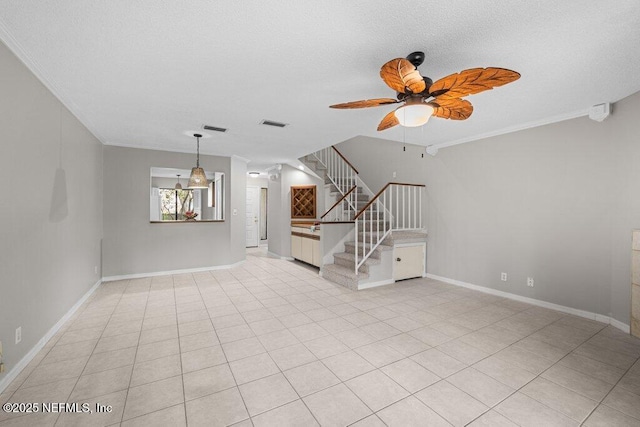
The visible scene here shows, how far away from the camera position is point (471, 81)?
1.77 meters

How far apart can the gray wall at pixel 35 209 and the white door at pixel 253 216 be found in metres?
5.75

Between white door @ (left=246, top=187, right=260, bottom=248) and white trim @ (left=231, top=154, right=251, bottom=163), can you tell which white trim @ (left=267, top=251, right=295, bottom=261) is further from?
white trim @ (left=231, top=154, right=251, bottom=163)

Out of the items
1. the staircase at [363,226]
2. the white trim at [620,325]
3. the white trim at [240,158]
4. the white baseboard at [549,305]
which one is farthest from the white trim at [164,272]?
the white trim at [620,325]

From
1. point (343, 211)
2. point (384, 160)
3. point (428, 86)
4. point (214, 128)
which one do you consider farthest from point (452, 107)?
point (343, 211)

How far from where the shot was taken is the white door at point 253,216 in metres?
9.44

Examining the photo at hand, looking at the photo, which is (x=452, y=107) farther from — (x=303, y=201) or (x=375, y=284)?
(x=303, y=201)

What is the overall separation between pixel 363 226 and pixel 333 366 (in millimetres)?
2914

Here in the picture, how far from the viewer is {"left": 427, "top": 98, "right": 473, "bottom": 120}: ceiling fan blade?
2.13 meters

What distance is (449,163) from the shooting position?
189 inches

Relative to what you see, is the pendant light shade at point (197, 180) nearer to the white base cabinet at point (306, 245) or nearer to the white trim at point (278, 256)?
the white base cabinet at point (306, 245)

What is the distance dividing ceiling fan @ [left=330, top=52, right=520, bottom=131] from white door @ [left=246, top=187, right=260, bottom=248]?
7645mm

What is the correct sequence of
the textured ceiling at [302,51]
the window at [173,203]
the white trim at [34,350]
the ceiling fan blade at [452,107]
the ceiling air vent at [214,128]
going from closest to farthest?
the textured ceiling at [302,51], the white trim at [34,350], the ceiling fan blade at [452,107], the ceiling air vent at [214,128], the window at [173,203]

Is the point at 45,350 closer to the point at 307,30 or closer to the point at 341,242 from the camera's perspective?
the point at 307,30

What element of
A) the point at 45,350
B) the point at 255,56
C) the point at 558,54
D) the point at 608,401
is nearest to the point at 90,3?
the point at 255,56
